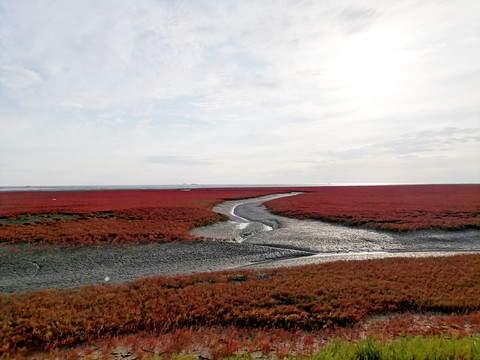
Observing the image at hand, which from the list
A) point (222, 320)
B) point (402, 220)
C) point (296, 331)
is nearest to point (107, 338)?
point (222, 320)

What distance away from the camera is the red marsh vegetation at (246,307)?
955cm

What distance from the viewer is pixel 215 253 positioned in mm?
23047

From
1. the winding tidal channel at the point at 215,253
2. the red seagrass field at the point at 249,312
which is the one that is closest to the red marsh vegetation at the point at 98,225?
the winding tidal channel at the point at 215,253

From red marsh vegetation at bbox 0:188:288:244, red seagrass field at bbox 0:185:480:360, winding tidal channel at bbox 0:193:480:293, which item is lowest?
winding tidal channel at bbox 0:193:480:293

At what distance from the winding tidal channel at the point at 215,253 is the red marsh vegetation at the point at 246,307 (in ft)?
12.4

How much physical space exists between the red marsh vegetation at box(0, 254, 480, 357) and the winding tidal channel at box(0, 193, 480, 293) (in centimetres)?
377

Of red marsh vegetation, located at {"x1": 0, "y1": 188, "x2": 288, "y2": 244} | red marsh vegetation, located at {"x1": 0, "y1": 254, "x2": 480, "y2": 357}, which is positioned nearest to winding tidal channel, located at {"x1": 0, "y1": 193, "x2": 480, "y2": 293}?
red marsh vegetation, located at {"x1": 0, "y1": 188, "x2": 288, "y2": 244}

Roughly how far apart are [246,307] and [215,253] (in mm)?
11888

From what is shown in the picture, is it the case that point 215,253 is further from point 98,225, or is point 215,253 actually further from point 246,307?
point 98,225

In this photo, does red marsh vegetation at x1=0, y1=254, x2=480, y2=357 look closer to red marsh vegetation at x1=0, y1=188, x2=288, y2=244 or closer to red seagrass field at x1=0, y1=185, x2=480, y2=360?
red seagrass field at x1=0, y1=185, x2=480, y2=360

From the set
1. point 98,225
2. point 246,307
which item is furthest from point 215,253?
point 98,225

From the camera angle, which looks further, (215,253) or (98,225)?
(98,225)

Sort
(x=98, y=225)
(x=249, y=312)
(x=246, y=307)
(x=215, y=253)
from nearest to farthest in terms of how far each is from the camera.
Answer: (x=249, y=312) < (x=246, y=307) < (x=215, y=253) < (x=98, y=225)

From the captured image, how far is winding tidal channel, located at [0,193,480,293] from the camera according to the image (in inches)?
688
